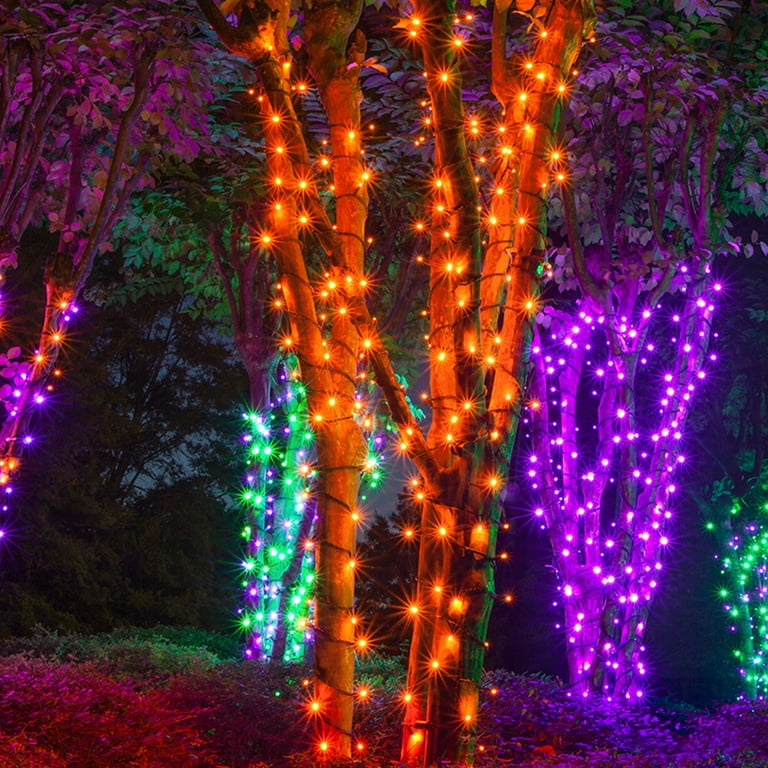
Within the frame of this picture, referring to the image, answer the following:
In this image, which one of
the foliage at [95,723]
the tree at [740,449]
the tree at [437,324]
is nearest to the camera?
the foliage at [95,723]

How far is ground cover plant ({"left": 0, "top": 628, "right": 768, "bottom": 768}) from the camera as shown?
15.7 feet

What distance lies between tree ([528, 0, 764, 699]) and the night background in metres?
0.04

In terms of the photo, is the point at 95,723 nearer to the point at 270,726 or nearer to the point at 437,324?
the point at 270,726

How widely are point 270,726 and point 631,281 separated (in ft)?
16.8

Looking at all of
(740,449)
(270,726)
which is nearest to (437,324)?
(270,726)

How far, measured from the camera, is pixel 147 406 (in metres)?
19.2

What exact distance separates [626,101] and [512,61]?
3020 millimetres

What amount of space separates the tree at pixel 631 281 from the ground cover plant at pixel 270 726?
0.88 meters

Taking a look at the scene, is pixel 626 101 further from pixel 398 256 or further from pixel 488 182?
pixel 398 256

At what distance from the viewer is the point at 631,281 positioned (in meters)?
8.55

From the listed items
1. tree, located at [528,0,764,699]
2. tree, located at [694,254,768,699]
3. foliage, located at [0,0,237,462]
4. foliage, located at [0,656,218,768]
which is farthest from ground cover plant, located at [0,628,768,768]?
tree, located at [694,254,768,699]

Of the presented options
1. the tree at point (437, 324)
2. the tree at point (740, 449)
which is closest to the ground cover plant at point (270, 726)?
the tree at point (437, 324)

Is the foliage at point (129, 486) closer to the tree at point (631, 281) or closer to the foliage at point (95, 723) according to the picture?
the tree at point (631, 281)

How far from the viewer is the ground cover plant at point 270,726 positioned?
4.78m
